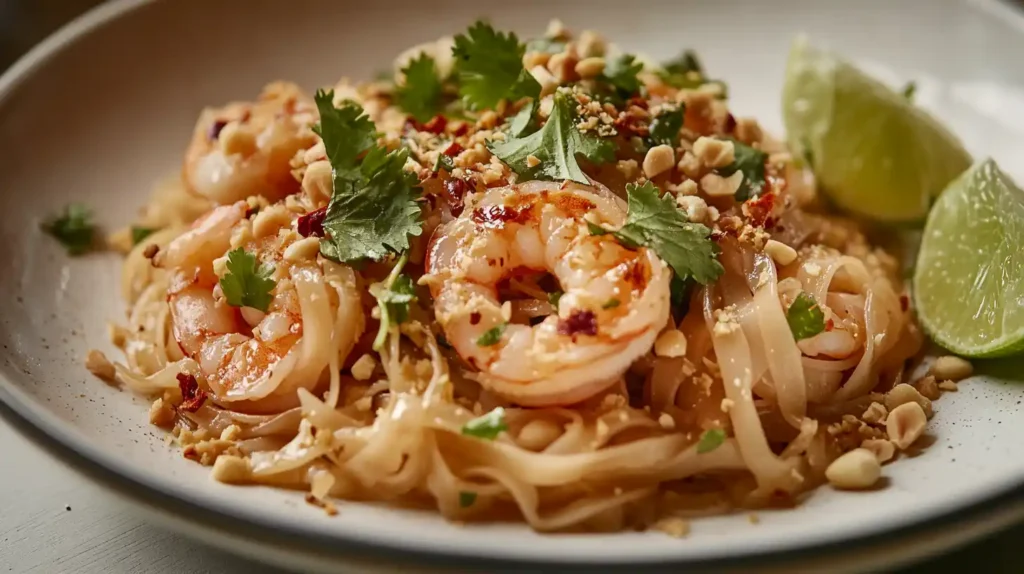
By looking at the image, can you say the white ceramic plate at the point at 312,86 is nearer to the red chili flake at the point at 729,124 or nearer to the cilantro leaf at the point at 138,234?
the cilantro leaf at the point at 138,234

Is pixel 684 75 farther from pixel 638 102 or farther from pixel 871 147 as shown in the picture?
pixel 871 147

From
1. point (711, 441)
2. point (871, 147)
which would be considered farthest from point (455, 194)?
point (871, 147)

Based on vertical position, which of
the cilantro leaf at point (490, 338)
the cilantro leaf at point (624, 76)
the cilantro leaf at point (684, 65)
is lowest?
the cilantro leaf at point (490, 338)

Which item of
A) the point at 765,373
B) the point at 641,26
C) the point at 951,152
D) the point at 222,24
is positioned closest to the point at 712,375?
the point at 765,373

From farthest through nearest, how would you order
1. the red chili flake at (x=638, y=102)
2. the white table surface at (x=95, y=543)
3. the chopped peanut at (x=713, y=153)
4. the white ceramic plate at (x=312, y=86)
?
the red chili flake at (x=638, y=102) → the chopped peanut at (x=713, y=153) → the white table surface at (x=95, y=543) → the white ceramic plate at (x=312, y=86)

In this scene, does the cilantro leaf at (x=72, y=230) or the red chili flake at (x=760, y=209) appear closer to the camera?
the red chili flake at (x=760, y=209)

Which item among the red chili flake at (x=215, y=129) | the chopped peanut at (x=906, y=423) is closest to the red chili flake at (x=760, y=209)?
the chopped peanut at (x=906, y=423)

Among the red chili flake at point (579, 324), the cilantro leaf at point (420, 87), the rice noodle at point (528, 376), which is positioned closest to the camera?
the red chili flake at point (579, 324)

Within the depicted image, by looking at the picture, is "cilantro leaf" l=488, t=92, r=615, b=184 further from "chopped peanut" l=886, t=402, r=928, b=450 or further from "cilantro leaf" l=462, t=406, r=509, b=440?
"chopped peanut" l=886, t=402, r=928, b=450
